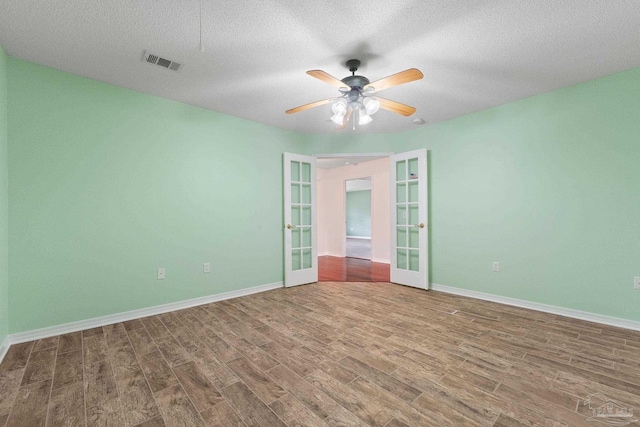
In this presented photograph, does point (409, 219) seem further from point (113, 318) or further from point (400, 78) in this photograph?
point (113, 318)

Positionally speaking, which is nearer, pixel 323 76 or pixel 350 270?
pixel 323 76

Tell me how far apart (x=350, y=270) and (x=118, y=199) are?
13.8ft

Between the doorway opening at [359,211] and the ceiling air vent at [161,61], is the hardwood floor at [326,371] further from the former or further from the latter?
the doorway opening at [359,211]

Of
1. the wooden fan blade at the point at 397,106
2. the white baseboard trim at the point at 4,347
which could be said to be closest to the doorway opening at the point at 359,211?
the wooden fan blade at the point at 397,106

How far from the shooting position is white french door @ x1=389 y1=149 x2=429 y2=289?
4246mm

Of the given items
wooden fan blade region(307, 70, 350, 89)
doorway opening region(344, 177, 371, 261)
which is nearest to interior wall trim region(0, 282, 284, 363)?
wooden fan blade region(307, 70, 350, 89)

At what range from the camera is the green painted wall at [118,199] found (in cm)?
247

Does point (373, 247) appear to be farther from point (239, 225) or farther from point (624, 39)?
point (624, 39)

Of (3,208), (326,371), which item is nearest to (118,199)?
(3,208)

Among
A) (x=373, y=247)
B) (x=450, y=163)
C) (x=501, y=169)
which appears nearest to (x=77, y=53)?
(x=450, y=163)

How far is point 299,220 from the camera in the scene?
4.63 m

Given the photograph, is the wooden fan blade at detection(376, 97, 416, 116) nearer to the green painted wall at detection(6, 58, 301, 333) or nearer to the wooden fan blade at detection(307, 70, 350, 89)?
the wooden fan blade at detection(307, 70, 350, 89)

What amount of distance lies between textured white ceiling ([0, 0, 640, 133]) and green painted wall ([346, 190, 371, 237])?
9.43 m

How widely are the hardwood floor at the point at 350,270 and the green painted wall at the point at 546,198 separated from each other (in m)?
1.22
